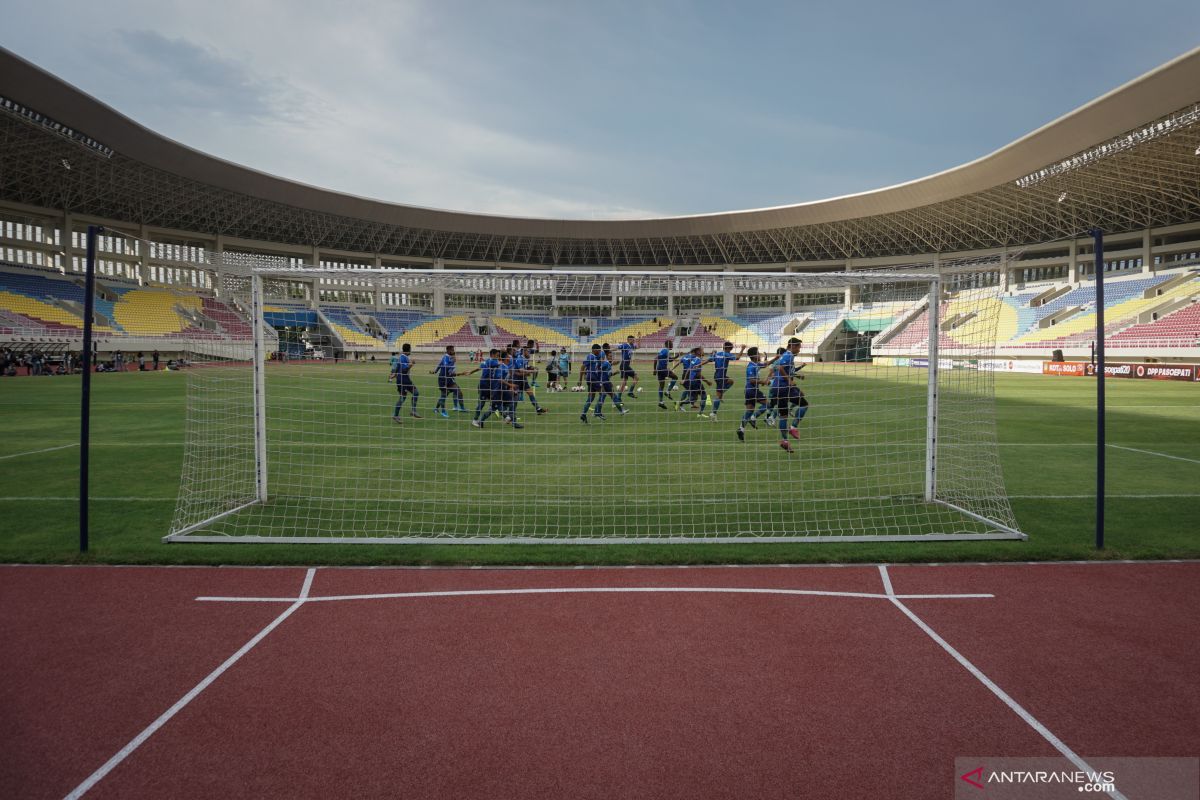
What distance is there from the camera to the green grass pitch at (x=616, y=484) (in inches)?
234

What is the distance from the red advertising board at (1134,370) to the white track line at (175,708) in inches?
1491

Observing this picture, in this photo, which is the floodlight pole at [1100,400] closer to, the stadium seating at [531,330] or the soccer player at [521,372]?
the soccer player at [521,372]

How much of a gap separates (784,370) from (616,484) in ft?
11.6

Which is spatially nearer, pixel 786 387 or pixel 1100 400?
pixel 1100 400

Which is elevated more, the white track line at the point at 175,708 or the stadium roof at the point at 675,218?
the stadium roof at the point at 675,218

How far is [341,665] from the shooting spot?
401cm

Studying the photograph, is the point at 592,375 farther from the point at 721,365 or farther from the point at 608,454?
the point at 608,454

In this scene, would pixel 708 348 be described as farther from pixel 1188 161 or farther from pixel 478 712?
pixel 1188 161

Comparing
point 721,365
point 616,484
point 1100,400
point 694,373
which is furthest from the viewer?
point 721,365

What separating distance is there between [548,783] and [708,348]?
2143 cm

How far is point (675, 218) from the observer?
57094 mm

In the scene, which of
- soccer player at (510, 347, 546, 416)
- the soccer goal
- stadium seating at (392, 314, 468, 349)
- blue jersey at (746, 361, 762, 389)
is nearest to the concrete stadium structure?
stadium seating at (392, 314, 468, 349)

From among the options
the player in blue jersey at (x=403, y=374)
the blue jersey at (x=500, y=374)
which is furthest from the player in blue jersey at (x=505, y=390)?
the player in blue jersey at (x=403, y=374)

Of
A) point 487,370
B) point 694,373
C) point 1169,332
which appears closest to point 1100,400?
point 694,373
